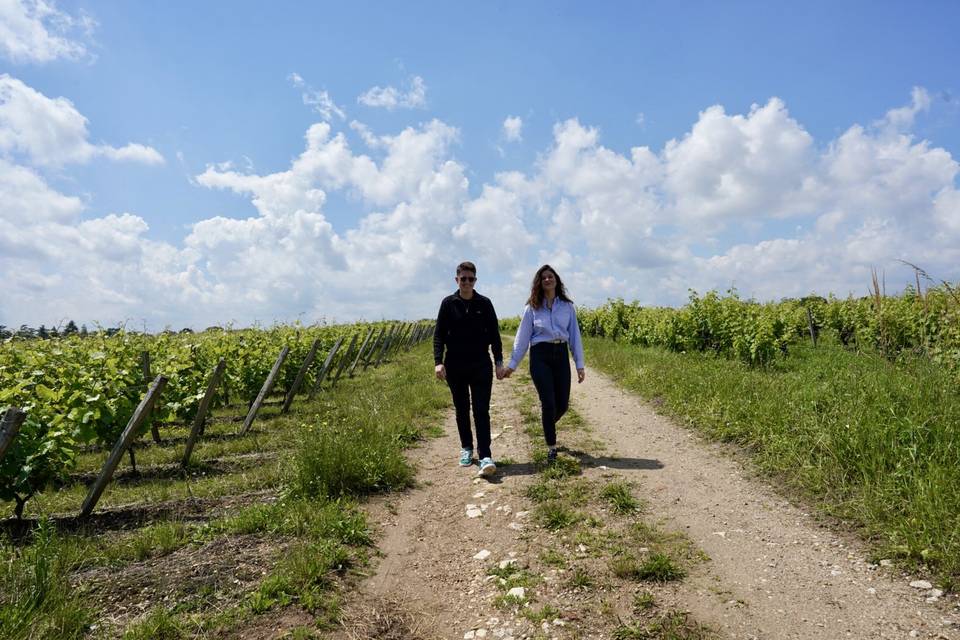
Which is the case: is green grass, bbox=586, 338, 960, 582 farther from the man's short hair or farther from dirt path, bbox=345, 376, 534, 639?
the man's short hair

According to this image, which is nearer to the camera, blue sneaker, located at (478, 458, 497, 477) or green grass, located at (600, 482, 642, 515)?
green grass, located at (600, 482, 642, 515)

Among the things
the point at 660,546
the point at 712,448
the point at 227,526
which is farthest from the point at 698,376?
the point at 227,526

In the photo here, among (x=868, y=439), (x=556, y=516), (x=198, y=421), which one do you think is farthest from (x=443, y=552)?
(x=198, y=421)

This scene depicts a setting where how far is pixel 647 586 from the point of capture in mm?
3123

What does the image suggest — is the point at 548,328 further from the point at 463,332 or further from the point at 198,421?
the point at 198,421

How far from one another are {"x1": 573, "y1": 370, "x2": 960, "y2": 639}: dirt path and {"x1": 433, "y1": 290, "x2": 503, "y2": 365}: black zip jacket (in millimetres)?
2073

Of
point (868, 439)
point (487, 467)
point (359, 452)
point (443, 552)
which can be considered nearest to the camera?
point (443, 552)

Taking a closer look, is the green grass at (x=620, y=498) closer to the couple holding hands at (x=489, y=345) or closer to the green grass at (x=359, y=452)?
the couple holding hands at (x=489, y=345)

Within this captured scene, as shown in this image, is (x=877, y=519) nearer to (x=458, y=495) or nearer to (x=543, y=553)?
(x=543, y=553)

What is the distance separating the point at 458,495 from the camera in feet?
16.9

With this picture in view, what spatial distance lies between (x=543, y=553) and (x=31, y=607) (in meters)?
3.15

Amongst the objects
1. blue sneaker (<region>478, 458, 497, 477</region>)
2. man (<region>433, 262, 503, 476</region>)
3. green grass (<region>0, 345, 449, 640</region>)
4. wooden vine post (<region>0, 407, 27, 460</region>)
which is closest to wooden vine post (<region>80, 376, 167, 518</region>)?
green grass (<region>0, 345, 449, 640</region>)

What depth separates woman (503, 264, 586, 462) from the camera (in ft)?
18.4

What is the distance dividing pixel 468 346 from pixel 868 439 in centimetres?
385
